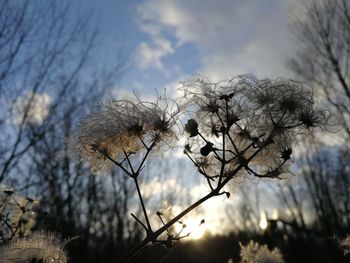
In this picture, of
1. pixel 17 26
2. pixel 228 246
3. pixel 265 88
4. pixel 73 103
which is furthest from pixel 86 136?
pixel 228 246

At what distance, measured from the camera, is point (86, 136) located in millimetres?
2785

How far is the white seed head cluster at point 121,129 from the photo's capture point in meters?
2.73

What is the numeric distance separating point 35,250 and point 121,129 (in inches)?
35.9

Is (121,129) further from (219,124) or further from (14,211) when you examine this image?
(14,211)

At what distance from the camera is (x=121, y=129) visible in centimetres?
272

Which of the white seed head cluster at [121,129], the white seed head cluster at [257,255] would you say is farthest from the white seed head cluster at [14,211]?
the white seed head cluster at [257,255]

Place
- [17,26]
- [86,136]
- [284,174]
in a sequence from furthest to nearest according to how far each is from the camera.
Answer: [17,26] → [284,174] → [86,136]

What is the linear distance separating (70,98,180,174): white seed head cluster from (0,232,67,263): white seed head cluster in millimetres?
635

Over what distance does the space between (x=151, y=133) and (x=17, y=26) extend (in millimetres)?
7958

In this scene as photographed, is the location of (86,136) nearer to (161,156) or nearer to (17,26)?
(161,156)

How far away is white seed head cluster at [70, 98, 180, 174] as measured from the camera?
8.95 ft

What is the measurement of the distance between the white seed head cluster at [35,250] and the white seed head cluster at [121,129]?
2.08 ft

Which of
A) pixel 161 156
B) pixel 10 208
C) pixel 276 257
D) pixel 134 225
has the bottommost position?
pixel 276 257

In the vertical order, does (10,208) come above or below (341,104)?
below
